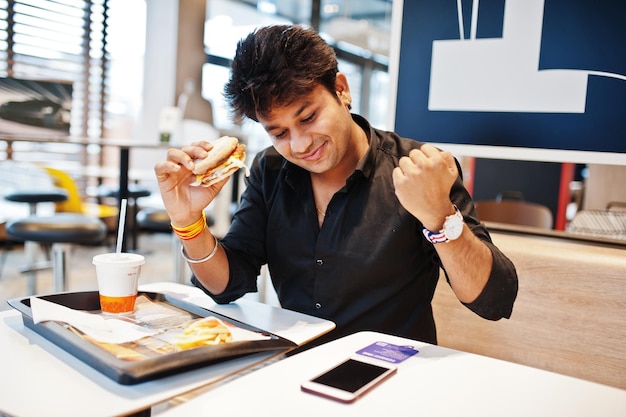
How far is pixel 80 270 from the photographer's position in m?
4.60

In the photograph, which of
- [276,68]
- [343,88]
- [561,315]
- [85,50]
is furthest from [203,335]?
[85,50]

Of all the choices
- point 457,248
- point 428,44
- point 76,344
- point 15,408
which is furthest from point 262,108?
point 428,44

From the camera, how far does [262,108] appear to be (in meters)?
1.27

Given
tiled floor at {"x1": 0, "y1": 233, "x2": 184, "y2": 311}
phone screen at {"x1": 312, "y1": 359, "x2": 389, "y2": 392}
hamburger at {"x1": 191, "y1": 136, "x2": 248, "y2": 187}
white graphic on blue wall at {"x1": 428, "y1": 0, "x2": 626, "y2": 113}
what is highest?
white graphic on blue wall at {"x1": 428, "y1": 0, "x2": 626, "y2": 113}

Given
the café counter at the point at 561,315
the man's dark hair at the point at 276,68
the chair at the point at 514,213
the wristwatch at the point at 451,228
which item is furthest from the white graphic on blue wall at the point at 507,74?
the chair at the point at 514,213

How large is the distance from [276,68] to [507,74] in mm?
909

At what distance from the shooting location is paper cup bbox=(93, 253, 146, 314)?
1112mm

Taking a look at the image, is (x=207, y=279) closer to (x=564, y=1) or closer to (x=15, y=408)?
(x=15, y=408)

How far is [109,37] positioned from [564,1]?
5.03 meters

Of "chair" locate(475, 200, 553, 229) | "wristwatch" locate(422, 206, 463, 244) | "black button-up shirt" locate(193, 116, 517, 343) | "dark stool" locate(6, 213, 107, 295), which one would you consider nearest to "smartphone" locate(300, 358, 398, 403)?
"wristwatch" locate(422, 206, 463, 244)

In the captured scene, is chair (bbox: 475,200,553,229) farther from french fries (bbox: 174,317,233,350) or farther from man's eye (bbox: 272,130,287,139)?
french fries (bbox: 174,317,233,350)

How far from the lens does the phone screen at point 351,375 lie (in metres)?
0.84

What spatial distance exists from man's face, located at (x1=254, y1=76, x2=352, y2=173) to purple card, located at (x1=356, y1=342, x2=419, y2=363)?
0.47 m

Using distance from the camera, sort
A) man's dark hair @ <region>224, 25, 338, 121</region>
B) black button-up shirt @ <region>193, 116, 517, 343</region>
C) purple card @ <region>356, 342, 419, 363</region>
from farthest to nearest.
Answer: black button-up shirt @ <region>193, 116, 517, 343</region> → man's dark hair @ <region>224, 25, 338, 121</region> → purple card @ <region>356, 342, 419, 363</region>
